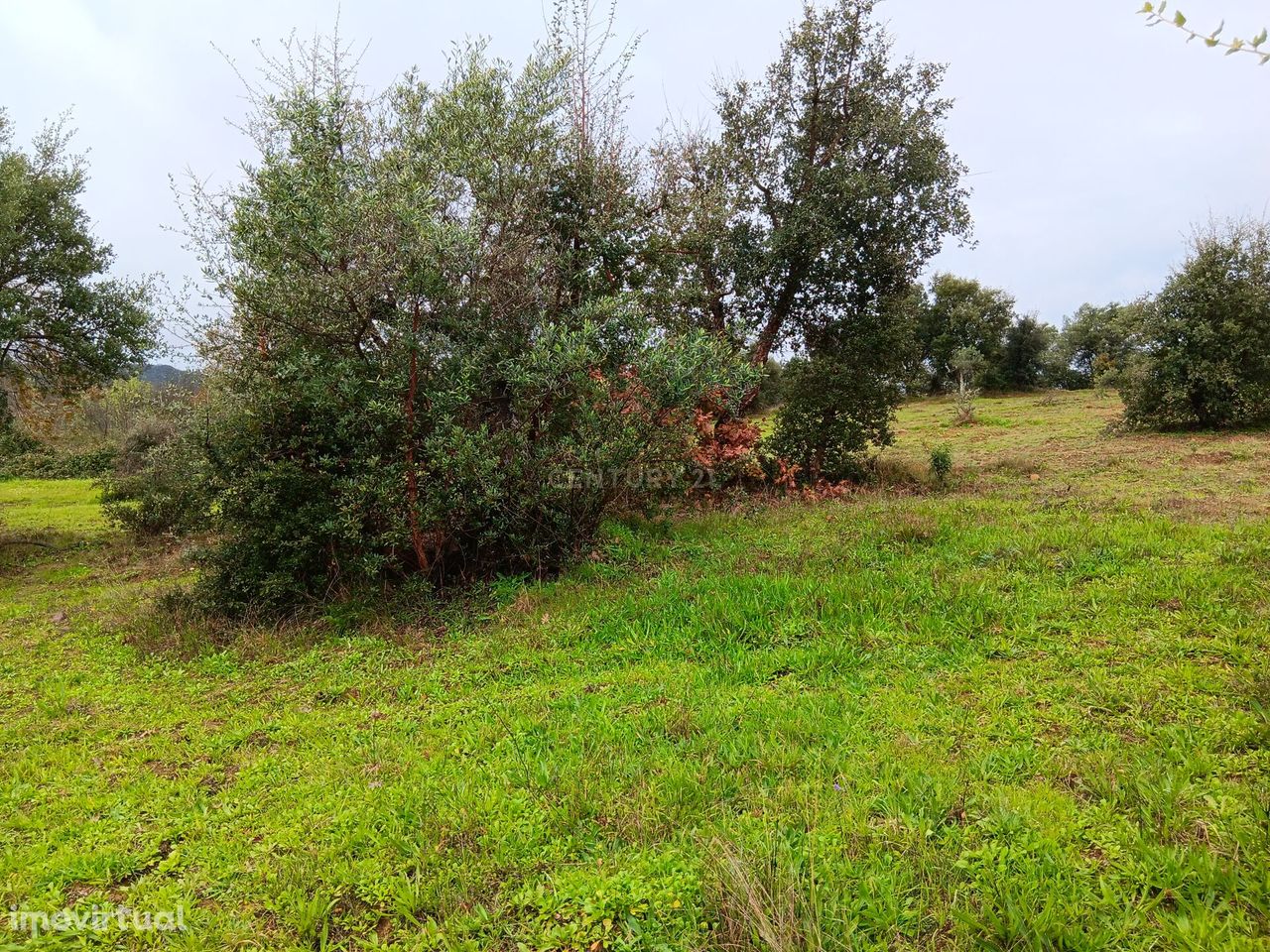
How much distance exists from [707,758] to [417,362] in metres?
5.72

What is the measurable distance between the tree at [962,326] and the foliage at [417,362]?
37417mm

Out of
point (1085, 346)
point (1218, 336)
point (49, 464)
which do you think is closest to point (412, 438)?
point (1218, 336)

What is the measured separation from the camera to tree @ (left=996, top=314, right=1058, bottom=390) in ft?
134

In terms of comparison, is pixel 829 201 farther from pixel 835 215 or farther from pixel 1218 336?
pixel 1218 336

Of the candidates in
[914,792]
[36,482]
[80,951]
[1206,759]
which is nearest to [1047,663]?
[1206,759]

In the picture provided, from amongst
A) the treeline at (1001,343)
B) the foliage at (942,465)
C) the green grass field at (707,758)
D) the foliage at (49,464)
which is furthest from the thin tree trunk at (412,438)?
the treeline at (1001,343)

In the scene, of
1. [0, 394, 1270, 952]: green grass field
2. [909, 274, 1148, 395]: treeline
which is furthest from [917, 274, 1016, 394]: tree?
[0, 394, 1270, 952]: green grass field

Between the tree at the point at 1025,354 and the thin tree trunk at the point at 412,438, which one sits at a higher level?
the tree at the point at 1025,354

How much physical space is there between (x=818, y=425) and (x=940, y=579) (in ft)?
26.9

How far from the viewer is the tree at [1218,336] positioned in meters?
18.4

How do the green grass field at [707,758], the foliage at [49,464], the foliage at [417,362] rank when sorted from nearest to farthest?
the green grass field at [707,758]
the foliage at [417,362]
the foliage at [49,464]

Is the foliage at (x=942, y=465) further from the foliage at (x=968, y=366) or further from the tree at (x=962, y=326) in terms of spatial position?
the tree at (x=962, y=326)

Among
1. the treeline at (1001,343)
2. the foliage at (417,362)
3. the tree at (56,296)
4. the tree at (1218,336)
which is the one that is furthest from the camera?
the treeline at (1001,343)

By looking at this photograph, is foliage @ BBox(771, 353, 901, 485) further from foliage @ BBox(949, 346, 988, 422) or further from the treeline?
the treeline
